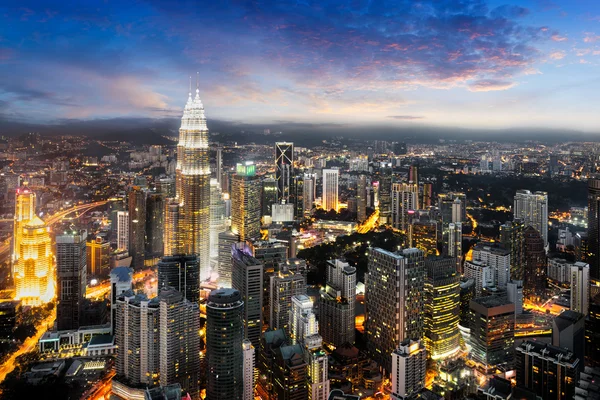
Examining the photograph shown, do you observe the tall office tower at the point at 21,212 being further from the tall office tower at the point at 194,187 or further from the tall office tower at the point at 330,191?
the tall office tower at the point at 330,191

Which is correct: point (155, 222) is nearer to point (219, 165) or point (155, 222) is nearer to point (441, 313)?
point (219, 165)

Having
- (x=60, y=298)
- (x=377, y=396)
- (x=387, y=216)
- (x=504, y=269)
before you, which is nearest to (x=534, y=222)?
(x=504, y=269)

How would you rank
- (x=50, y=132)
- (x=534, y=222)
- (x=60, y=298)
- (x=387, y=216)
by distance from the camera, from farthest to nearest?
(x=387, y=216) → (x=534, y=222) → (x=60, y=298) → (x=50, y=132)

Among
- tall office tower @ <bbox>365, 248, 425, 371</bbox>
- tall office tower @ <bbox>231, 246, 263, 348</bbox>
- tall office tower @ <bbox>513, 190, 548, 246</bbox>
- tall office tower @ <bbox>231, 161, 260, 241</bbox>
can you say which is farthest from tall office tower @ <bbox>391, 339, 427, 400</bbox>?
tall office tower @ <bbox>231, 161, 260, 241</bbox>

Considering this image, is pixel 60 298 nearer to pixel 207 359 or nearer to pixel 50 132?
pixel 50 132

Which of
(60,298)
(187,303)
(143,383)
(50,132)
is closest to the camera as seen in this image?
(143,383)

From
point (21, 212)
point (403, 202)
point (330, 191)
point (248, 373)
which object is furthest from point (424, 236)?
point (21, 212)
